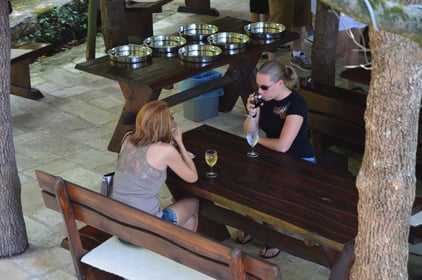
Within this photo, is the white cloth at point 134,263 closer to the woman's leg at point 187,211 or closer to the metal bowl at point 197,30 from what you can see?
the woman's leg at point 187,211

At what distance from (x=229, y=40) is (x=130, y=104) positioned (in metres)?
1.04

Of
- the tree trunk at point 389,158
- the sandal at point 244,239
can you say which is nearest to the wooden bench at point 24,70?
the sandal at point 244,239

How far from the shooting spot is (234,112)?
772cm

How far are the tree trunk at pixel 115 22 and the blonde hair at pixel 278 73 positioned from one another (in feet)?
11.3

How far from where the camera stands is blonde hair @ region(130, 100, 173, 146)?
4531 millimetres

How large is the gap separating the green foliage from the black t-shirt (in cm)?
536

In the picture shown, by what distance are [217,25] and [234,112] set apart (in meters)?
0.86

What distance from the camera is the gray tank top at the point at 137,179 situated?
4.54 meters

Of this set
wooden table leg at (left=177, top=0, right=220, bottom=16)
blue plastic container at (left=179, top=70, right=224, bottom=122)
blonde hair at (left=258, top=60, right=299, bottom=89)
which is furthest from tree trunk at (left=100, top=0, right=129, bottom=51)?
blonde hair at (left=258, top=60, right=299, bottom=89)

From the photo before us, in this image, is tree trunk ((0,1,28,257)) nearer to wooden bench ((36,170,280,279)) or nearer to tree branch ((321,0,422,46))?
wooden bench ((36,170,280,279))

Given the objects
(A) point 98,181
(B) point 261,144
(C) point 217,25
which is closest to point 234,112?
(C) point 217,25

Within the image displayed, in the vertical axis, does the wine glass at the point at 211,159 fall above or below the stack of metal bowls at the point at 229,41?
below

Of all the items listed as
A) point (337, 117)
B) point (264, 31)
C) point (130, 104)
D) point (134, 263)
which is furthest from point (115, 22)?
point (134, 263)

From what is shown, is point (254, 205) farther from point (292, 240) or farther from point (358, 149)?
point (358, 149)
